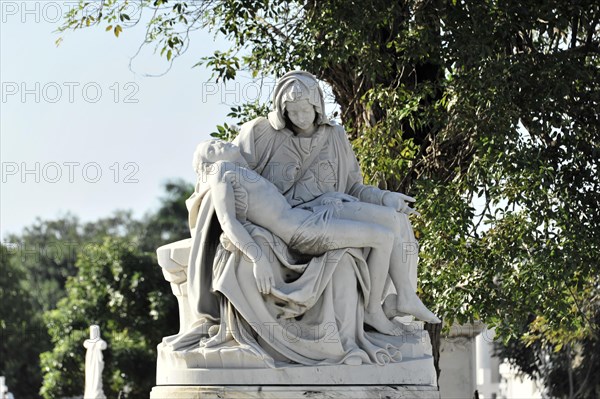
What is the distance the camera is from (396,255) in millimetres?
9875

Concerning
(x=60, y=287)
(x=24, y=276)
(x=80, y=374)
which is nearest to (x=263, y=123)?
(x=80, y=374)

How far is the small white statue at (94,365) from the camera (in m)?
24.2

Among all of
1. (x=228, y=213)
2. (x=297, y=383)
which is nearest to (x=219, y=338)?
(x=297, y=383)

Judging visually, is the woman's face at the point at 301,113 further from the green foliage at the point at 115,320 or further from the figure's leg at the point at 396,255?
the green foliage at the point at 115,320

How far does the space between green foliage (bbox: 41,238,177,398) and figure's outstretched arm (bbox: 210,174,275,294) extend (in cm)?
1941

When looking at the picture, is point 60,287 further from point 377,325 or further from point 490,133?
point 377,325

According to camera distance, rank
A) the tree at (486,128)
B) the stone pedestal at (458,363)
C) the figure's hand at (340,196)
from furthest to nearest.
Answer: the stone pedestal at (458,363) < the tree at (486,128) < the figure's hand at (340,196)

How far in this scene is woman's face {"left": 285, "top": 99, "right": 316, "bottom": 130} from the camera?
10.1 meters

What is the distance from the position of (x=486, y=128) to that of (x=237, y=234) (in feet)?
17.4

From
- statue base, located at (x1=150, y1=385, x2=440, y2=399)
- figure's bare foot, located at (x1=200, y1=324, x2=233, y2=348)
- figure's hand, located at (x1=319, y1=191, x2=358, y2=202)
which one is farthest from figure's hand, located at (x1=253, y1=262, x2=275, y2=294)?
figure's hand, located at (x1=319, y1=191, x2=358, y2=202)

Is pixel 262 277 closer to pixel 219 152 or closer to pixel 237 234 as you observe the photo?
pixel 237 234

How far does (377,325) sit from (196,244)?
132 centimetres

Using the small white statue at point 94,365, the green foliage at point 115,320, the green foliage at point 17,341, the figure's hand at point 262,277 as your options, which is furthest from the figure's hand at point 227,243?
the green foliage at point 17,341

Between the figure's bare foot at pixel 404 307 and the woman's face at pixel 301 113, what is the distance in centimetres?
134
